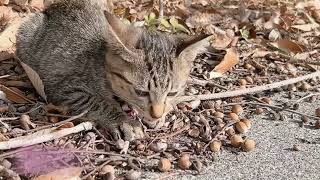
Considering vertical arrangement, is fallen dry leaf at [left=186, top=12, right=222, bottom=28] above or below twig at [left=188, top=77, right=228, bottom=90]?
above

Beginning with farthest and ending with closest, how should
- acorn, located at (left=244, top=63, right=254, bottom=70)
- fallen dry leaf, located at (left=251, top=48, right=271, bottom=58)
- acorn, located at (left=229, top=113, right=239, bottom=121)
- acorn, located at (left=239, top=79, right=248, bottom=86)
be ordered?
fallen dry leaf, located at (left=251, top=48, right=271, bottom=58) < acorn, located at (left=244, top=63, right=254, bottom=70) < acorn, located at (left=239, top=79, right=248, bottom=86) < acorn, located at (left=229, top=113, right=239, bottom=121)

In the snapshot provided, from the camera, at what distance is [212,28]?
459 cm

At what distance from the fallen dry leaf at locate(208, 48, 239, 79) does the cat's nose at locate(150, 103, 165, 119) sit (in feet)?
3.07

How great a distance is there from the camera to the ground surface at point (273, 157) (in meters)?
2.80

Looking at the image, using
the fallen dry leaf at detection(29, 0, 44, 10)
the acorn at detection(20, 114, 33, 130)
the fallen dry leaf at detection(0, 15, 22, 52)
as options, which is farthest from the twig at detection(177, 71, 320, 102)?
the fallen dry leaf at detection(29, 0, 44, 10)

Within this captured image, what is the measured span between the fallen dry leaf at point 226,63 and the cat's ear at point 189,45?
2.38 ft

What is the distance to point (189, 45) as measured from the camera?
2947mm

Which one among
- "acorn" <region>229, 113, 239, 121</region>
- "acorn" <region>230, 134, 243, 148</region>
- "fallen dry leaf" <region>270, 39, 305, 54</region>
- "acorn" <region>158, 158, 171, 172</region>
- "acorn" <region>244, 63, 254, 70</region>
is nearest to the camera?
"acorn" <region>158, 158, 171, 172</region>

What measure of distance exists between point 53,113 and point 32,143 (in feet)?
1.49

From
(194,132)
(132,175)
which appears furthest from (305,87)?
(132,175)

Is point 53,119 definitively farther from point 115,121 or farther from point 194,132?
point 194,132

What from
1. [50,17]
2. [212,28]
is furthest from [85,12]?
[212,28]

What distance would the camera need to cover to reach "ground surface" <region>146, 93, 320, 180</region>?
9.19ft

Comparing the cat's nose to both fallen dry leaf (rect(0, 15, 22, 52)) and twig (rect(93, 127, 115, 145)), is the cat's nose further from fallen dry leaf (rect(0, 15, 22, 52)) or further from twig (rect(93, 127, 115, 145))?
fallen dry leaf (rect(0, 15, 22, 52))
